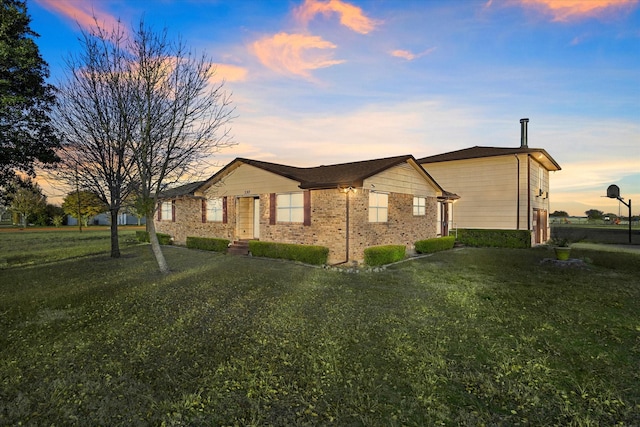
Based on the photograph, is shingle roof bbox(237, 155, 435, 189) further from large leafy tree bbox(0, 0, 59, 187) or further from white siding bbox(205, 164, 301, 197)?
large leafy tree bbox(0, 0, 59, 187)

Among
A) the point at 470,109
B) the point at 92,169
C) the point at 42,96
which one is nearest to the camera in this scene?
the point at 42,96

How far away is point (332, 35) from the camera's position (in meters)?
10.8

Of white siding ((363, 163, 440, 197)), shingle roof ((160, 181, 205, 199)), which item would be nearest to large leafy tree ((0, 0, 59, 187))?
shingle roof ((160, 181, 205, 199))

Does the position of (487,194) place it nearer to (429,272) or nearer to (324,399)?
(429,272)

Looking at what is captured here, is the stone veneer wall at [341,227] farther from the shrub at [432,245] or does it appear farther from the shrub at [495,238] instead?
the shrub at [495,238]

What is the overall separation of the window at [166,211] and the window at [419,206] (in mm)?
16816

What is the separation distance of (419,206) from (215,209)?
1209cm

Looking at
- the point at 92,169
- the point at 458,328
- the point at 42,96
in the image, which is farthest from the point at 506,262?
the point at 42,96

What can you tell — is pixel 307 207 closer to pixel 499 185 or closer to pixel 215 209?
pixel 215 209

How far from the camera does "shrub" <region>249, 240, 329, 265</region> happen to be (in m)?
12.1

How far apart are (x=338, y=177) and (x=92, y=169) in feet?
35.2

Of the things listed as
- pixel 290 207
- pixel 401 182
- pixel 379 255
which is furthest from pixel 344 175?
pixel 379 255

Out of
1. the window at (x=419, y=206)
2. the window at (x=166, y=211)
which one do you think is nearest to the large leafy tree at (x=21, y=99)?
the window at (x=166, y=211)

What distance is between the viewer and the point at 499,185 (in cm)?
1933
